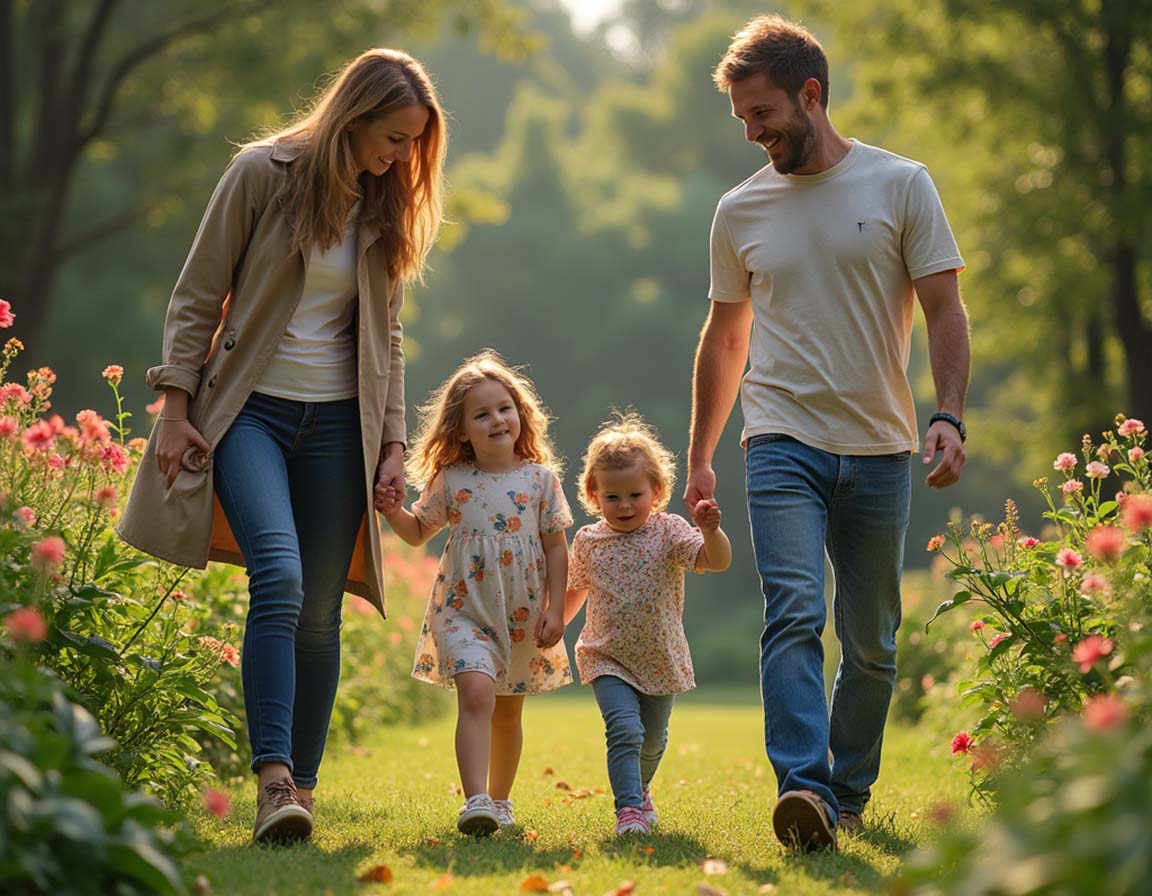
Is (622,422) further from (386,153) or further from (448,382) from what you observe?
(386,153)

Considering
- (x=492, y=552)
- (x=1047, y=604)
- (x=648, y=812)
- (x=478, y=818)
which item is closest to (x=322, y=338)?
A: (x=492, y=552)

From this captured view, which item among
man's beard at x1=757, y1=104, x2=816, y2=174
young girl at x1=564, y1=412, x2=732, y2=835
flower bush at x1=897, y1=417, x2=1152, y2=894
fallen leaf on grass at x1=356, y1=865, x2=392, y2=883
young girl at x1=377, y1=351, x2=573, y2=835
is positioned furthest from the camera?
young girl at x1=564, y1=412, x2=732, y2=835

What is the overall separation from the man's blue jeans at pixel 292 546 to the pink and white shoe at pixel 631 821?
3.14 feet

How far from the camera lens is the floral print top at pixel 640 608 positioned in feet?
16.5

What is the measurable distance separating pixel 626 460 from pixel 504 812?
3.93 feet

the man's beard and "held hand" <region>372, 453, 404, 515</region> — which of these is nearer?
the man's beard

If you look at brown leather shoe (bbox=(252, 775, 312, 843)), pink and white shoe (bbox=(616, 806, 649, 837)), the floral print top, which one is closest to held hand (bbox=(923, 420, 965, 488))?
the floral print top

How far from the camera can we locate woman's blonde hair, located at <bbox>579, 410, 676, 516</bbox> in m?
5.11

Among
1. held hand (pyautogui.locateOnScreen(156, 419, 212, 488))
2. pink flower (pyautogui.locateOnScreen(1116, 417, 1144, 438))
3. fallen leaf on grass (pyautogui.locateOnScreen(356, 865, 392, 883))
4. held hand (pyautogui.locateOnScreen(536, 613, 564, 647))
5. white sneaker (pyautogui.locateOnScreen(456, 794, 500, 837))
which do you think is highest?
pink flower (pyautogui.locateOnScreen(1116, 417, 1144, 438))

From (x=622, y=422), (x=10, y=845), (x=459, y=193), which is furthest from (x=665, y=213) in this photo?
(x=10, y=845)

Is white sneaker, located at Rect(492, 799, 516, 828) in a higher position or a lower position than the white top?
lower

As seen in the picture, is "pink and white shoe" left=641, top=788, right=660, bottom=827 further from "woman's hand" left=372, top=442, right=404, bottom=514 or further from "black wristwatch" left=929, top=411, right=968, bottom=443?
"black wristwatch" left=929, top=411, right=968, bottom=443

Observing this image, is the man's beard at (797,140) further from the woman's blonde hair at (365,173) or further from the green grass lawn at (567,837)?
the green grass lawn at (567,837)

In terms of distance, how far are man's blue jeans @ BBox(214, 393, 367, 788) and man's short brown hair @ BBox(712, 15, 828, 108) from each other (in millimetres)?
1539
